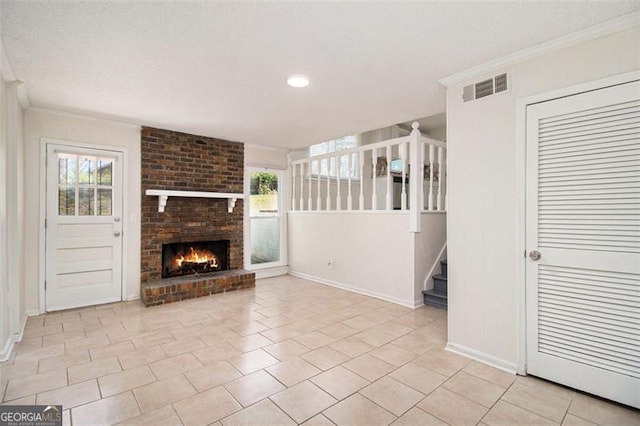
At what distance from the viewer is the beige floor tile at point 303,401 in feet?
6.50

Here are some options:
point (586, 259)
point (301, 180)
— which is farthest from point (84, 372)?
point (301, 180)

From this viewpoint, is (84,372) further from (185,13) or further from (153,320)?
(185,13)

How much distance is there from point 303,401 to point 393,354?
1046mm

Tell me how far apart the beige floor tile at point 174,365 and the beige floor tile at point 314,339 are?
97cm

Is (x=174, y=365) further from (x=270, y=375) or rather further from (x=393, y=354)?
(x=393, y=354)

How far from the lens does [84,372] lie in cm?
248

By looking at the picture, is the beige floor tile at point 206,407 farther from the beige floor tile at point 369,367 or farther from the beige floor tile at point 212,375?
the beige floor tile at point 369,367

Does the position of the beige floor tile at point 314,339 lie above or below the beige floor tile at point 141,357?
above

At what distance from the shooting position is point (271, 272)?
610cm

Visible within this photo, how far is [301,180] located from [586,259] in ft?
15.2

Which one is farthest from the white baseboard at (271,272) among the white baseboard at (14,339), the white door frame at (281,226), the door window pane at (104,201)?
the white baseboard at (14,339)

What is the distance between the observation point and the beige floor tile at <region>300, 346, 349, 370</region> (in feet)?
8.59

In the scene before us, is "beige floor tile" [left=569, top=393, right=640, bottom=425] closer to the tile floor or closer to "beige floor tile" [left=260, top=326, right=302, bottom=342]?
the tile floor

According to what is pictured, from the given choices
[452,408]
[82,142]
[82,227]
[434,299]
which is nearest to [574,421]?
[452,408]
